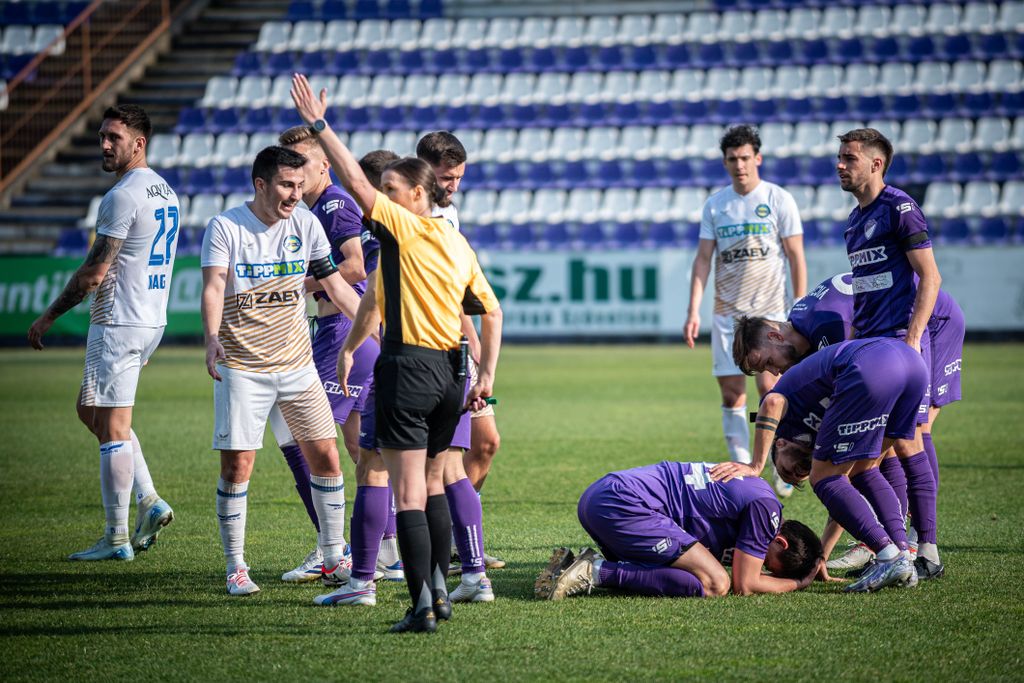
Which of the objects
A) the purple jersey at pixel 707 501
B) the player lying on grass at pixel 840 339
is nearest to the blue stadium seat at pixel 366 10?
the player lying on grass at pixel 840 339

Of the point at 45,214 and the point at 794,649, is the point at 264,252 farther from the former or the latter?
the point at 45,214

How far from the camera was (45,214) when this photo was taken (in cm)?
2392

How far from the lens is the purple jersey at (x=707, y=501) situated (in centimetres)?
500

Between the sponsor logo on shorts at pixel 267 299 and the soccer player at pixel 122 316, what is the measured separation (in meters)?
1.06

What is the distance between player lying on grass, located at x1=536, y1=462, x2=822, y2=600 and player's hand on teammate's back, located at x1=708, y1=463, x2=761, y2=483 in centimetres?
2

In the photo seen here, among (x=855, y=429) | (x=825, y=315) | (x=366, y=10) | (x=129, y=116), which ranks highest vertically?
(x=366, y=10)

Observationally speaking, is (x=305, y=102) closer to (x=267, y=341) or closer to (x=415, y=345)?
(x=415, y=345)

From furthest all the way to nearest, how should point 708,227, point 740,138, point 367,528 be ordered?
point 708,227 → point 740,138 → point 367,528

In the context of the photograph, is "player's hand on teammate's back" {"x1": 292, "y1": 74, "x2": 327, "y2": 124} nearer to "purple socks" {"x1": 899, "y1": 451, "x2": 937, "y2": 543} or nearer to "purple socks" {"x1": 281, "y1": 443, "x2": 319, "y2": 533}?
"purple socks" {"x1": 281, "y1": 443, "x2": 319, "y2": 533}

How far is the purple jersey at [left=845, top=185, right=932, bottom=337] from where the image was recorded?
5670 mm

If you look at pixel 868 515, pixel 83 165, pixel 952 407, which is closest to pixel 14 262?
pixel 83 165

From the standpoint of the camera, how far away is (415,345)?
4.35 meters

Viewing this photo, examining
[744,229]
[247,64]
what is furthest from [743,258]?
[247,64]

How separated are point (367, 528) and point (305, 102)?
5.59 ft
